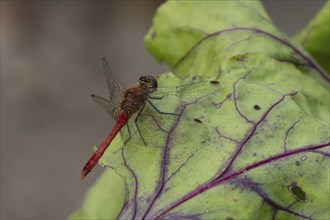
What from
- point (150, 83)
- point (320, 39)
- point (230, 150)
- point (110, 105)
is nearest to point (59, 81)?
point (320, 39)

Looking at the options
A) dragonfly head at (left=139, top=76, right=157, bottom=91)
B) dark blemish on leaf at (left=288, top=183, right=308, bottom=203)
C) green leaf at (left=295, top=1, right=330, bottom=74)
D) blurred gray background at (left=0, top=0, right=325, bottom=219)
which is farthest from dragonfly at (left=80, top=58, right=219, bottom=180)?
blurred gray background at (left=0, top=0, right=325, bottom=219)

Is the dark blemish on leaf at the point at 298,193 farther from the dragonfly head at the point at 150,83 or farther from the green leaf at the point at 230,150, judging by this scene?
the dragonfly head at the point at 150,83

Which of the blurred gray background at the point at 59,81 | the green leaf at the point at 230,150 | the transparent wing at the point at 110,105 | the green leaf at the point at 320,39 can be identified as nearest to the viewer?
the green leaf at the point at 230,150

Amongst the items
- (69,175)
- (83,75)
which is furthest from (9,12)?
(69,175)

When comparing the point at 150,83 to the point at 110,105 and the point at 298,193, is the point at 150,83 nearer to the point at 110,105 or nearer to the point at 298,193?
the point at 110,105

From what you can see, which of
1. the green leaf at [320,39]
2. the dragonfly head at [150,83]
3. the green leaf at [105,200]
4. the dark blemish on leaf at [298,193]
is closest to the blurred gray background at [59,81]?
the green leaf at [105,200]

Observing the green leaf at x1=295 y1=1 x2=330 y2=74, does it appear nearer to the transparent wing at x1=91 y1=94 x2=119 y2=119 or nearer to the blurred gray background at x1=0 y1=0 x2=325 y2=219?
the transparent wing at x1=91 y1=94 x2=119 y2=119
